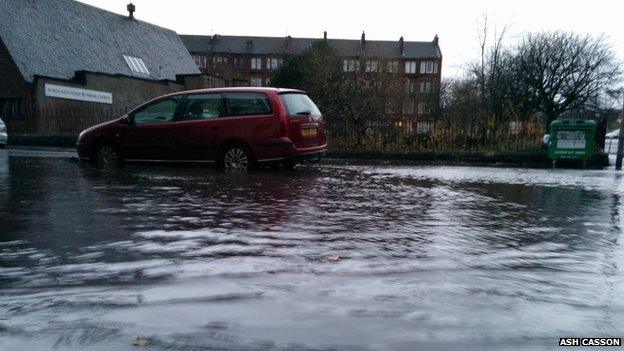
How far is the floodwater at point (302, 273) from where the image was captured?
2.28 meters

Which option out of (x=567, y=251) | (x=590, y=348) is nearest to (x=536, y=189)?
(x=567, y=251)

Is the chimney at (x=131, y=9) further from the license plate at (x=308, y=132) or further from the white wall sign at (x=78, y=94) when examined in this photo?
the license plate at (x=308, y=132)

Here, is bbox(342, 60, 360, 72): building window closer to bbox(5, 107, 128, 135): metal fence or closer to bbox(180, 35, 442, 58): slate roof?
bbox(5, 107, 128, 135): metal fence

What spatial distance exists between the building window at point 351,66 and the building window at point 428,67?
68.2 m

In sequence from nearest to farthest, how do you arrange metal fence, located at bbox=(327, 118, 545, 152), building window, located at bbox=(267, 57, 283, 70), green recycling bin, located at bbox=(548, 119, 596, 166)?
green recycling bin, located at bbox=(548, 119, 596, 166)
metal fence, located at bbox=(327, 118, 545, 152)
building window, located at bbox=(267, 57, 283, 70)

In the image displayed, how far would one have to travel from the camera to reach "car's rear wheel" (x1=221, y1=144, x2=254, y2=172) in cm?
1007

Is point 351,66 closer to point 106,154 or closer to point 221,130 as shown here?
point 221,130

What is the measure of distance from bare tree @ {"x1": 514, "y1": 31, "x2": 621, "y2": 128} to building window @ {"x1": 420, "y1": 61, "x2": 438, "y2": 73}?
46377 millimetres

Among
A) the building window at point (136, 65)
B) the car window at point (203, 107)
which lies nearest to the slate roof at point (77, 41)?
the building window at point (136, 65)

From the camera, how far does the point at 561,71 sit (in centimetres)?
3900

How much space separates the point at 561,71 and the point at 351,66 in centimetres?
2610

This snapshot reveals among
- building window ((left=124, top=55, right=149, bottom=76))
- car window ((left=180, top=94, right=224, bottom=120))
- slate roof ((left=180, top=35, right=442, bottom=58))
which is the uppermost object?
slate roof ((left=180, top=35, right=442, bottom=58))

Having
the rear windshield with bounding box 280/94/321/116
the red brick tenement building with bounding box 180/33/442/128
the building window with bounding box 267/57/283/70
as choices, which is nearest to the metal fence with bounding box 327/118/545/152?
the rear windshield with bounding box 280/94/321/116

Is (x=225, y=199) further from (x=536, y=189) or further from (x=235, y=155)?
(x=536, y=189)
